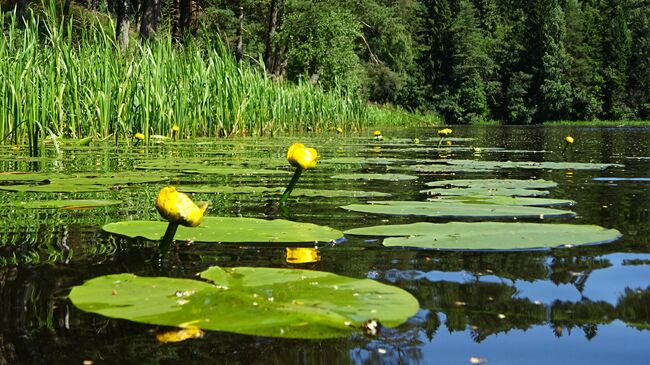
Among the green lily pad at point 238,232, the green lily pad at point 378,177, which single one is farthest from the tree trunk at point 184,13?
the green lily pad at point 238,232

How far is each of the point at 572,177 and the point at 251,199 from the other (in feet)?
6.51

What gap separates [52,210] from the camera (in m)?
1.96

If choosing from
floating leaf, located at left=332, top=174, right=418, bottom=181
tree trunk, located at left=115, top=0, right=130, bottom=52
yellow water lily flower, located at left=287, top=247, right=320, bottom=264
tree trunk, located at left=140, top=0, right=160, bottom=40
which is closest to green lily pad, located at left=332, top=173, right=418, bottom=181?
floating leaf, located at left=332, top=174, right=418, bottom=181

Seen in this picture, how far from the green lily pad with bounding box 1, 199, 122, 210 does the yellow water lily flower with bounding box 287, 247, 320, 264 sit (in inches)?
34.1

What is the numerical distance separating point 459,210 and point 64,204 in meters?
1.21

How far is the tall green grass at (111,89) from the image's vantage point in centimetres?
441

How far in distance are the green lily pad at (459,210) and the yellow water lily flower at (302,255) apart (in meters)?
0.53

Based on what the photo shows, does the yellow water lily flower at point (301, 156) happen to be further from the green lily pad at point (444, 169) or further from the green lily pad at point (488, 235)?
the green lily pad at point (444, 169)

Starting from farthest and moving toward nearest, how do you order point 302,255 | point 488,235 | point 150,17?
1. point 150,17
2. point 488,235
3. point 302,255

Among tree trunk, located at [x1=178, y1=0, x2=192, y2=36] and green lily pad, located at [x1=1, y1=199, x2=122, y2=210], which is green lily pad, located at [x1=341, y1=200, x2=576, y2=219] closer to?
green lily pad, located at [x1=1, y1=199, x2=122, y2=210]

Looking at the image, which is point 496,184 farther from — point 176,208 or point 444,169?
point 176,208

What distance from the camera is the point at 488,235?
5.06 ft

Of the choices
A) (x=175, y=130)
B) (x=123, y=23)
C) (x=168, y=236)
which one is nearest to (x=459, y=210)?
(x=168, y=236)

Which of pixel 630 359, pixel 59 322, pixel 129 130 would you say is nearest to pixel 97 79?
pixel 129 130
